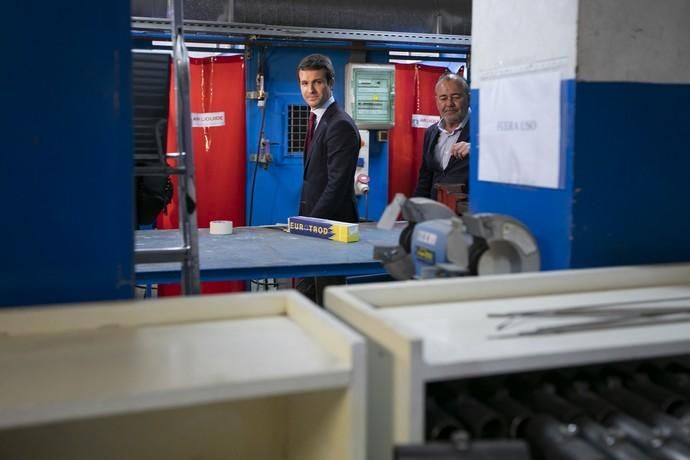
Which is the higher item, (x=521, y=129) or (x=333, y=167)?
(x=521, y=129)

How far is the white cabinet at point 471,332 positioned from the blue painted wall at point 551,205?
190 mm

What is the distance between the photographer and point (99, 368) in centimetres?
103

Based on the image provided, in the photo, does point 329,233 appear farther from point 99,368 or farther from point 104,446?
point 99,368

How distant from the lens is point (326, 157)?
3840 mm

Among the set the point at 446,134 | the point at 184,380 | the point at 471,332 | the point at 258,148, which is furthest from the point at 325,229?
the point at 184,380

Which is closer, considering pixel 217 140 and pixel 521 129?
pixel 521 129

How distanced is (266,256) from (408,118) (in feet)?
9.24

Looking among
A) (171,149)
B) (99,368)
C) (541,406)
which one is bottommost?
(541,406)

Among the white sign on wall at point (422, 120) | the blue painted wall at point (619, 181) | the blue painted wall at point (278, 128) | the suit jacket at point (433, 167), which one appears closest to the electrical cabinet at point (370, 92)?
the blue painted wall at point (278, 128)

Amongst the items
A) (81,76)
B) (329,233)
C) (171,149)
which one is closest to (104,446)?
(81,76)

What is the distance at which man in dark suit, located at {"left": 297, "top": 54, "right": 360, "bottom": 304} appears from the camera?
373 centimetres

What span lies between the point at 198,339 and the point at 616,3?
3.97 ft

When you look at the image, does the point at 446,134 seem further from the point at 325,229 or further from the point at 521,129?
the point at 521,129

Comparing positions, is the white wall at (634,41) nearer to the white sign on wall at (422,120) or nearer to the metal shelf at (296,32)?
the metal shelf at (296,32)
